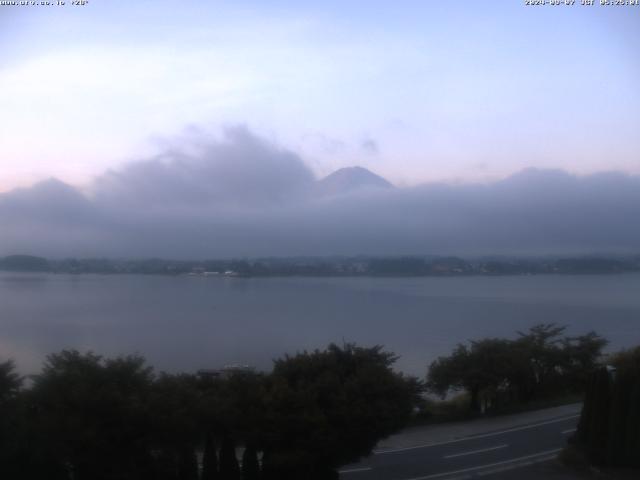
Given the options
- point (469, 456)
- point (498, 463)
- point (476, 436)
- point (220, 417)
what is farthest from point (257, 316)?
point (220, 417)

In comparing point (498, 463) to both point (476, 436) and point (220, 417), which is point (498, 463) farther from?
point (220, 417)

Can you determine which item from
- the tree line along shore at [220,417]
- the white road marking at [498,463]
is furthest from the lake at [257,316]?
the white road marking at [498,463]

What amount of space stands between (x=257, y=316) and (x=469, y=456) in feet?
89.3

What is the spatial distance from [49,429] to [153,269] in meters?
45.3

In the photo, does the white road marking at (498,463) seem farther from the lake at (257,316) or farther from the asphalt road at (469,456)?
the lake at (257,316)

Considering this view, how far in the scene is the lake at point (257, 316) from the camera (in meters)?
26.3

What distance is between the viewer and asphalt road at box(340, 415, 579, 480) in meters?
12.7

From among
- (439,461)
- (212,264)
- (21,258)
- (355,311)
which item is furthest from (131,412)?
(212,264)

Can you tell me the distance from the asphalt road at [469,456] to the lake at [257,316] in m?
9.93

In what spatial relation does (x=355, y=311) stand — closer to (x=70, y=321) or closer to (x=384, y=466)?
(x=70, y=321)

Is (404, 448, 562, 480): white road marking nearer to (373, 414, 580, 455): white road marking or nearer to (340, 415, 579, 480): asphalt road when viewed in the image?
(340, 415, 579, 480): asphalt road

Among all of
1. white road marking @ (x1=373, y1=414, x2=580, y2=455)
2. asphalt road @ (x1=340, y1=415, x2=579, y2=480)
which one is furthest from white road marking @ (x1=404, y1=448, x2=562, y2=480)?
white road marking @ (x1=373, y1=414, x2=580, y2=455)

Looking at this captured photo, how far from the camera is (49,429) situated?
894 centimetres

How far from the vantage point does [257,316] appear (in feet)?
133
